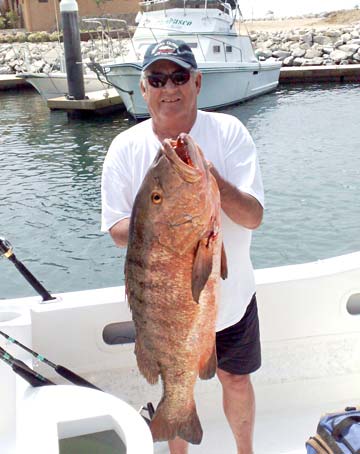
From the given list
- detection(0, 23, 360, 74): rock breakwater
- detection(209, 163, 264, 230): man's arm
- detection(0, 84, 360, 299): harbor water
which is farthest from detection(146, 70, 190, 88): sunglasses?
detection(0, 23, 360, 74): rock breakwater

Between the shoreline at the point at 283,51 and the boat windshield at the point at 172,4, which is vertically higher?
the boat windshield at the point at 172,4

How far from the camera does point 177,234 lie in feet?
5.73

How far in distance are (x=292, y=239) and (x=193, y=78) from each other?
6.82 meters

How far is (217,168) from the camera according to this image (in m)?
2.27

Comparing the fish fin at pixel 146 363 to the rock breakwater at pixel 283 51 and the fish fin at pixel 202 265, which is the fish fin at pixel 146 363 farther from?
the rock breakwater at pixel 283 51

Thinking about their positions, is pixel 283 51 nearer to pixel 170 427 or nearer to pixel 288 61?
pixel 288 61

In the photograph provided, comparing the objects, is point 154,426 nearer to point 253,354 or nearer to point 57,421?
point 57,421

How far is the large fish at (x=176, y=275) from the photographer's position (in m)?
1.69

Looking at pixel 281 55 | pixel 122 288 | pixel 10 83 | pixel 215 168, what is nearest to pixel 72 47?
pixel 10 83

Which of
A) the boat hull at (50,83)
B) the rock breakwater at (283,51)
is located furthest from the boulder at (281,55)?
the boat hull at (50,83)

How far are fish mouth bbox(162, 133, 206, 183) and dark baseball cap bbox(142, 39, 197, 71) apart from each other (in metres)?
0.60

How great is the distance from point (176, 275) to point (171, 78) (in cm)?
80

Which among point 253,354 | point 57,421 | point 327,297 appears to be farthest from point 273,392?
point 57,421

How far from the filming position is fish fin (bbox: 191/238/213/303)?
68.7 inches
